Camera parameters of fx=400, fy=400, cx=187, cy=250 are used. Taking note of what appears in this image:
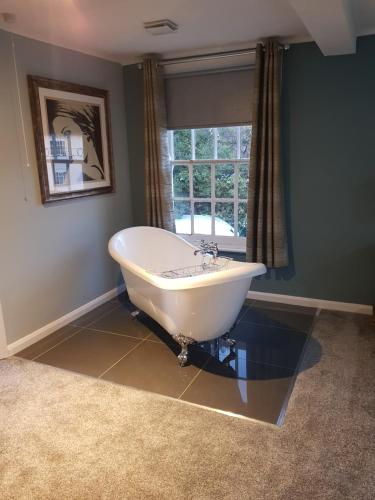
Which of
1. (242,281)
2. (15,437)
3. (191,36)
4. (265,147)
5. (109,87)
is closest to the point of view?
(15,437)

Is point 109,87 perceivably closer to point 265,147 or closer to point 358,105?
point 265,147

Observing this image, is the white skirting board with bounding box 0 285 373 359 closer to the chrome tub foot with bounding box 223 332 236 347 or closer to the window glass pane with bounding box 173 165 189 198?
the chrome tub foot with bounding box 223 332 236 347

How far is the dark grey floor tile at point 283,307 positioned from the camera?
3.51m

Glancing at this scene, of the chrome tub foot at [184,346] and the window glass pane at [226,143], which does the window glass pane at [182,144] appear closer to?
the window glass pane at [226,143]

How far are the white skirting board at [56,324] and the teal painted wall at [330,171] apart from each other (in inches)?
66.8

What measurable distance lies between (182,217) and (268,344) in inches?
66.7

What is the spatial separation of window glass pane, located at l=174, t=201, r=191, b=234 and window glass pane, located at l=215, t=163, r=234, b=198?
1.21ft

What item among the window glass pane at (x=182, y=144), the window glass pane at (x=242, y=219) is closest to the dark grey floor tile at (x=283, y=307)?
the window glass pane at (x=242, y=219)

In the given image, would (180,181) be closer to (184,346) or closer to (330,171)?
(330,171)

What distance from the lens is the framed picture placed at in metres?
3.00

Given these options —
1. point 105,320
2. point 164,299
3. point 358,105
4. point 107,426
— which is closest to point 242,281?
point 164,299

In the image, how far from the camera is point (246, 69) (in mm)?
3393

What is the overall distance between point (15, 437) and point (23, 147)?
6.28 ft

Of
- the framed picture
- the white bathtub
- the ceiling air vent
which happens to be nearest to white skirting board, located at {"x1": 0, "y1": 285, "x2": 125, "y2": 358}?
the white bathtub
